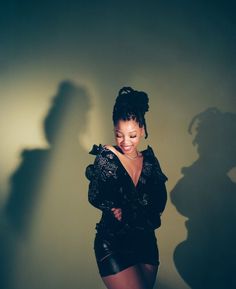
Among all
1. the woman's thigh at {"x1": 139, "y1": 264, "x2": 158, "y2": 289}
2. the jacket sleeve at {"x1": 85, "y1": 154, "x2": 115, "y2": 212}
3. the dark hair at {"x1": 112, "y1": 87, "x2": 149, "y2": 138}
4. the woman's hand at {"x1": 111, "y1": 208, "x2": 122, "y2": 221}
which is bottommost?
the woman's thigh at {"x1": 139, "y1": 264, "x2": 158, "y2": 289}

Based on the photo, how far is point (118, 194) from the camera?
2.25 metres

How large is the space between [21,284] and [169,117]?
212cm

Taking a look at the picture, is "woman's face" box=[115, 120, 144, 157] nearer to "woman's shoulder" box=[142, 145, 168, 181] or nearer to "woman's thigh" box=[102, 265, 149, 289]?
"woman's shoulder" box=[142, 145, 168, 181]

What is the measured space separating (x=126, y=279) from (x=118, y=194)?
0.56 m

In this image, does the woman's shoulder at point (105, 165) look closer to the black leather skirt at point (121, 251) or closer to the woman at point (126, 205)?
the woman at point (126, 205)

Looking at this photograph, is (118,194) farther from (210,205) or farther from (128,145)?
(210,205)

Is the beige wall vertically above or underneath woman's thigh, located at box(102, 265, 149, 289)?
above

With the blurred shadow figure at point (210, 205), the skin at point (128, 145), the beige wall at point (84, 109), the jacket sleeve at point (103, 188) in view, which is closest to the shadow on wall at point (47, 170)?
the beige wall at point (84, 109)

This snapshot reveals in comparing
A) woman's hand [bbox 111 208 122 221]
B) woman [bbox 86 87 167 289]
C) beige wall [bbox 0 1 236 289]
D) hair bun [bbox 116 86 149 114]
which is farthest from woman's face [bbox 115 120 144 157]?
beige wall [bbox 0 1 236 289]

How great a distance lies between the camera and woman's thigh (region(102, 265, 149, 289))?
216 centimetres

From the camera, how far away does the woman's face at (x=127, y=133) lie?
2.32 meters

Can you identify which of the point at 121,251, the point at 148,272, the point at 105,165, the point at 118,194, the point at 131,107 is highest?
the point at 131,107

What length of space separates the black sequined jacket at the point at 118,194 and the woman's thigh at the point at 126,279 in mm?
261

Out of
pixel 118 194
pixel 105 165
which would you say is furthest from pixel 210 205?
pixel 105 165
